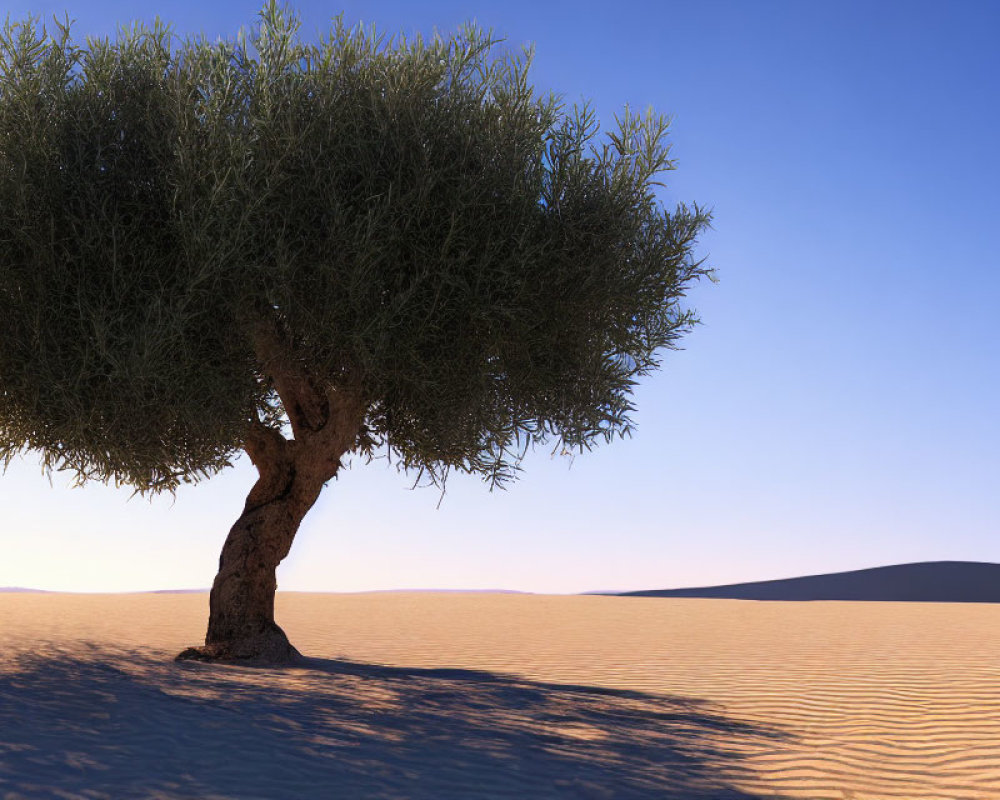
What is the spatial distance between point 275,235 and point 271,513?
5066mm

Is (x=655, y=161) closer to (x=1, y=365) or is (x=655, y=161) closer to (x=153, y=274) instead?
(x=153, y=274)

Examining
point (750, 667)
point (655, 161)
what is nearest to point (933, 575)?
point (750, 667)

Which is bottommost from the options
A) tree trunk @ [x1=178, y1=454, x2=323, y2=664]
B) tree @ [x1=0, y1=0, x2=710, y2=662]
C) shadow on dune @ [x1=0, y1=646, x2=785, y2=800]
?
shadow on dune @ [x1=0, y1=646, x2=785, y2=800]

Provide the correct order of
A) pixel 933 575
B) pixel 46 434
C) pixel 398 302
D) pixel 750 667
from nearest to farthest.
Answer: pixel 398 302, pixel 46 434, pixel 750 667, pixel 933 575

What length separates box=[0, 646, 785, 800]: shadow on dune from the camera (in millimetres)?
7887

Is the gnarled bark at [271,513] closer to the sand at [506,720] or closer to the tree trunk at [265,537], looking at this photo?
the tree trunk at [265,537]

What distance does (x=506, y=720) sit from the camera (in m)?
10.7

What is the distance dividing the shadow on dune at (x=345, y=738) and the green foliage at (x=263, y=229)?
3.68 metres

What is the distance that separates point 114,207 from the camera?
12961mm

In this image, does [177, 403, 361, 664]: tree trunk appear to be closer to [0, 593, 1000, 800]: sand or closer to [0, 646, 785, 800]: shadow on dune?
[0, 593, 1000, 800]: sand

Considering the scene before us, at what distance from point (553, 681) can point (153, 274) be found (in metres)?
7.96

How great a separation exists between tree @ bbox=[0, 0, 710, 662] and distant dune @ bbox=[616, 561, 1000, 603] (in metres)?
Result: 41.2

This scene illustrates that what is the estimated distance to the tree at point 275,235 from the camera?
12.6m

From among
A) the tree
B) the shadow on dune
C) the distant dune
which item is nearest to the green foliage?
the tree
